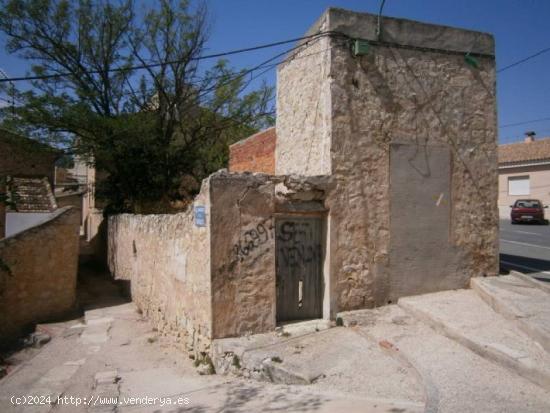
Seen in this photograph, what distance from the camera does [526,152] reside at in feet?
87.0

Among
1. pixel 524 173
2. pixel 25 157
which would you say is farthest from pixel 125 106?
pixel 524 173

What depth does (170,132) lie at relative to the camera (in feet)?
52.3

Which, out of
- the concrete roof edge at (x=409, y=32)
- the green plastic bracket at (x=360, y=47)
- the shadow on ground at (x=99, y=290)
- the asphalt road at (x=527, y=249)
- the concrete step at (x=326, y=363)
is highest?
the concrete roof edge at (x=409, y=32)

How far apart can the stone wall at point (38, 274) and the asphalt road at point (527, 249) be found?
34.2 ft

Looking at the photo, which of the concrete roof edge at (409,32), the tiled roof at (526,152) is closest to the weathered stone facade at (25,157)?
the concrete roof edge at (409,32)

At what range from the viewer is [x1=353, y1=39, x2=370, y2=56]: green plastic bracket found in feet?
22.2

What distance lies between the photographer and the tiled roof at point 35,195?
16.0 m

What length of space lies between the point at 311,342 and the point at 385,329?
1147mm

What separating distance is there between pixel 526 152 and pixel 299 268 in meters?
25.5

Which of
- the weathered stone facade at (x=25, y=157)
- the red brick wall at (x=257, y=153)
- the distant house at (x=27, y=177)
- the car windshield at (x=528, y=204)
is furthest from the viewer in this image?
the car windshield at (x=528, y=204)

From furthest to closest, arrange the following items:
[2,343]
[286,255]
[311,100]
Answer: [2,343] < [311,100] < [286,255]

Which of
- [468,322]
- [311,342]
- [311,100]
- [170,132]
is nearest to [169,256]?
[311,342]

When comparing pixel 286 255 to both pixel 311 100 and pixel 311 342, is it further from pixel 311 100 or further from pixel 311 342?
pixel 311 100

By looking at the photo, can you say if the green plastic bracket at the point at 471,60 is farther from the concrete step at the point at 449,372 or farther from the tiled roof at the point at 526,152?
the tiled roof at the point at 526,152
